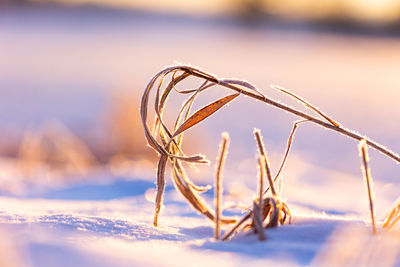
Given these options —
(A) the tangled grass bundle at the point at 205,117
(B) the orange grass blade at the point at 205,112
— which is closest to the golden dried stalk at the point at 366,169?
(A) the tangled grass bundle at the point at 205,117

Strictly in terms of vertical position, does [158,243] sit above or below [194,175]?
below

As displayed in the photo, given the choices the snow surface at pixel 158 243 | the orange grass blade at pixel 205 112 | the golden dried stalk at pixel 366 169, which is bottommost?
the snow surface at pixel 158 243

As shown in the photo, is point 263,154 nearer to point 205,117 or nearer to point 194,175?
point 205,117

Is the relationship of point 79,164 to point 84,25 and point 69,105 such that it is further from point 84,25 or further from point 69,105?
point 84,25

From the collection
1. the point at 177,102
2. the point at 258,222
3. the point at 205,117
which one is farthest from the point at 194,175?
the point at 177,102

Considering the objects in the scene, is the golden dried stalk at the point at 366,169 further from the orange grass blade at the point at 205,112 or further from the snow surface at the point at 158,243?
the orange grass blade at the point at 205,112
